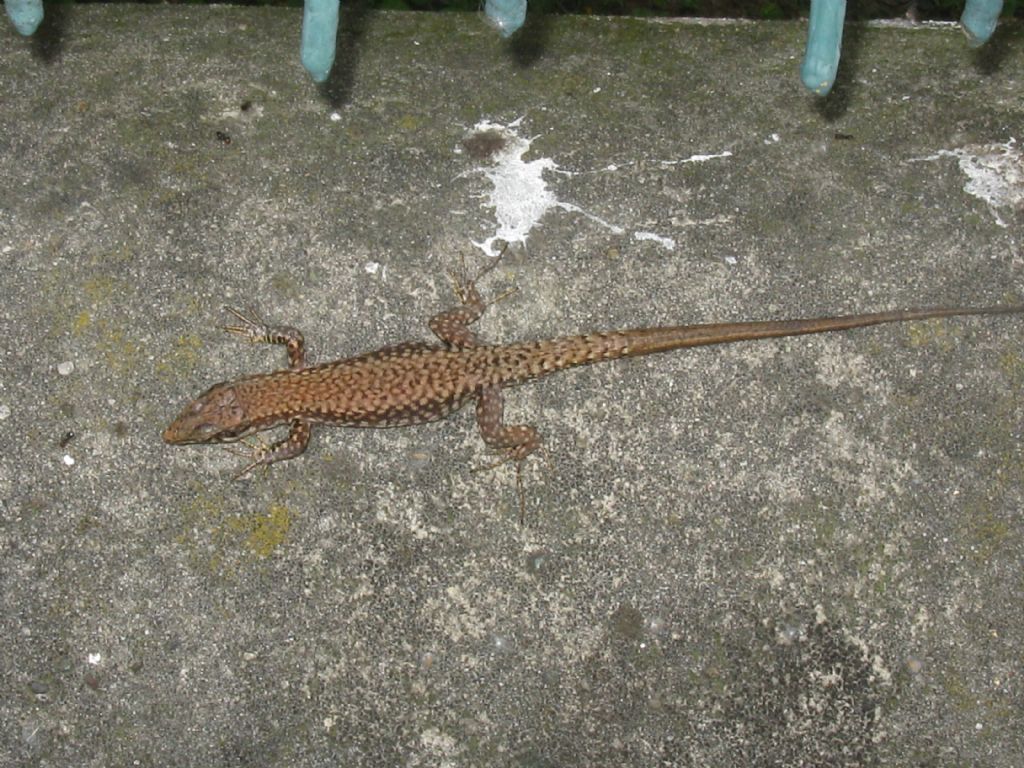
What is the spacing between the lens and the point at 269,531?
3.28m

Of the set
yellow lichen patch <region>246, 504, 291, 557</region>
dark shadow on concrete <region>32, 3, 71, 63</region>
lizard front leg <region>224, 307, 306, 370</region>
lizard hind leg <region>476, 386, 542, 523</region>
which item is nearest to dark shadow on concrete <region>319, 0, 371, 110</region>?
lizard front leg <region>224, 307, 306, 370</region>

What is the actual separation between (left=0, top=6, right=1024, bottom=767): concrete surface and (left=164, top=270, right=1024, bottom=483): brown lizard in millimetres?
97

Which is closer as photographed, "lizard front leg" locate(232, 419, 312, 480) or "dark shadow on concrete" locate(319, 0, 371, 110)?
"lizard front leg" locate(232, 419, 312, 480)

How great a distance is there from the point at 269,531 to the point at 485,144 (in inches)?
62.6

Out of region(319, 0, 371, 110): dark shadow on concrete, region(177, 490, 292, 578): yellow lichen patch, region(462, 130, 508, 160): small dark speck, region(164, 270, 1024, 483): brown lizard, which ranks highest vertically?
region(319, 0, 371, 110): dark shadow on concrete

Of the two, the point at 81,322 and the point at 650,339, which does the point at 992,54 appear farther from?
the point at 81,322

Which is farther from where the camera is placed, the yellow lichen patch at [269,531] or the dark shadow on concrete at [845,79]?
the dark shadow on concrete at [845,79]

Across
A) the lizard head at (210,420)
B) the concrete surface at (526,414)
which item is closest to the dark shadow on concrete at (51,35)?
the concrete surface at (526,414)

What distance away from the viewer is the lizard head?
3277 millimetres

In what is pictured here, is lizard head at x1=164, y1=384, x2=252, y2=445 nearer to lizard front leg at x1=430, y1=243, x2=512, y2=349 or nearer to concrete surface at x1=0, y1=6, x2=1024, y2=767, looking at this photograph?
concrete surface at x1=0, y1=6, x2=1024, y2=767

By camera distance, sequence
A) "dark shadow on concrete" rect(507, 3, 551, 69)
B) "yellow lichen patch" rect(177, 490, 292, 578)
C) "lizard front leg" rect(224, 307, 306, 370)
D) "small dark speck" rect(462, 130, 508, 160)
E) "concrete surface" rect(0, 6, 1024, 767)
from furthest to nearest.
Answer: "dark shadow on concrete" rect(507, 3, 551, 69) < "small dark speck" rect(462, 130, 508, 160) < "lizard front leg" rect(224, 307, 306, 370) < "yellow lichen patch" rect(177, 490, 292, 578) < "concrete surface" rect(0, 6, 1024, 767)

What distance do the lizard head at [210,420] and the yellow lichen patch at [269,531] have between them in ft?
0.99

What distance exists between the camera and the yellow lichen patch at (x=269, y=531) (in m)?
3.27

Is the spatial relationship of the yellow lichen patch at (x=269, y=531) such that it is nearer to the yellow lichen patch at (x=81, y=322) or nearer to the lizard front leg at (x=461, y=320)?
the lizard front leg at (x=461, y=320)
